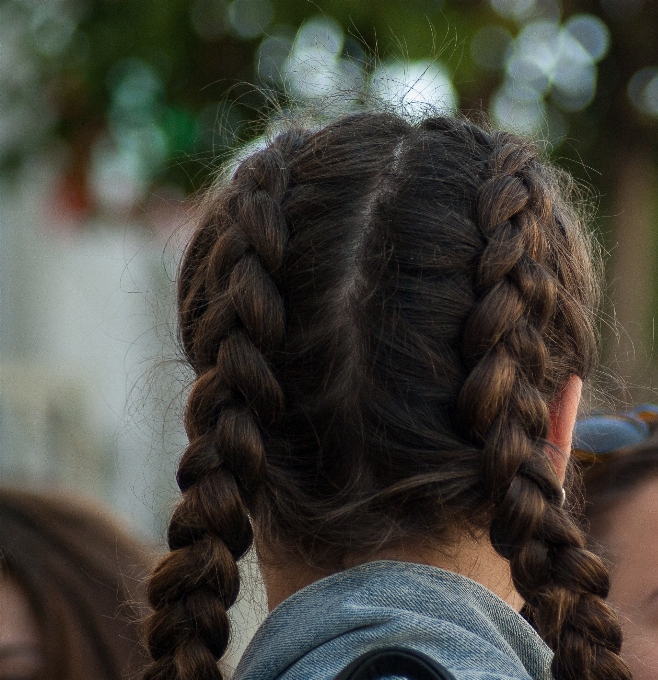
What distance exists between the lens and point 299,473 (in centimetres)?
95

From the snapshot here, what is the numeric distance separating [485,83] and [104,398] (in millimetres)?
1608

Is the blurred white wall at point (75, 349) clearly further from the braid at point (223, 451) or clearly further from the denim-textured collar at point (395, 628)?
the denim-textured collar at point (395, 628)

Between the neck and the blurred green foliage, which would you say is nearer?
the neck

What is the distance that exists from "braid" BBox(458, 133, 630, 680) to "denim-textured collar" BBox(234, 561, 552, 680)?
40 mm

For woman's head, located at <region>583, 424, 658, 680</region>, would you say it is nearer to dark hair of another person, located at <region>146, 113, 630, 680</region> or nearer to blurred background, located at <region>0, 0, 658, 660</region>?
dark hair of another person, located at <region>146, 113, 630, 680</region>

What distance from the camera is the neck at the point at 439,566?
35.9 inches

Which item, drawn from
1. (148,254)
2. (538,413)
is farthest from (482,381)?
(148,254)

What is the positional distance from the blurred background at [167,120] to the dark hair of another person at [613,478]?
83cm

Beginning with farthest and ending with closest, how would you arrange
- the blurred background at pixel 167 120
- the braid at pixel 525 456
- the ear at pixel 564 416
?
the blurred background at pixel 167 120, the ear at pixel 564 416, the braid at pixel 525 456

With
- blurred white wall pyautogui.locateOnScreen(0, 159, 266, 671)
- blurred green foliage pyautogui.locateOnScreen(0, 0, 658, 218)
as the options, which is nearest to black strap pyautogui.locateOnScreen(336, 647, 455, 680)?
blurred white wall pyautogui.locateOnScreen(0, 159, 266, 671)

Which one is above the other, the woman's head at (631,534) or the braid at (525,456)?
the braid at (525,456)

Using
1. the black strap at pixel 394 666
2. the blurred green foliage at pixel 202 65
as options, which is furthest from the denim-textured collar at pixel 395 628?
the blurred green foliage at pixel 202 65

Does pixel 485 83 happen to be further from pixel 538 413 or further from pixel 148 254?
pixel 538 413

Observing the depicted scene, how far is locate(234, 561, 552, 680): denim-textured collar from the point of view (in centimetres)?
81
